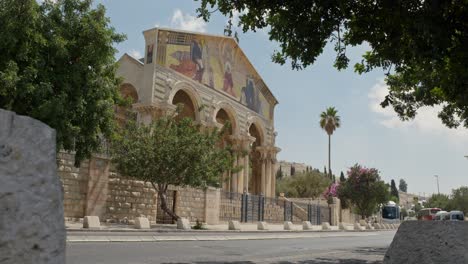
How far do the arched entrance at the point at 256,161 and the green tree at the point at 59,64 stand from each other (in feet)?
95.7

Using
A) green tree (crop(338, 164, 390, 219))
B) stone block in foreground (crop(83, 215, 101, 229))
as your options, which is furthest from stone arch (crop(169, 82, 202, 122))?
green tree (crop(338, 164, 390, 219))

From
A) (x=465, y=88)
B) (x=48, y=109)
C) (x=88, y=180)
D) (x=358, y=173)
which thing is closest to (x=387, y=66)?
(x=465, y=88)

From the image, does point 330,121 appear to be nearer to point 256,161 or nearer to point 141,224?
point 256,161

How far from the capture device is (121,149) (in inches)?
886

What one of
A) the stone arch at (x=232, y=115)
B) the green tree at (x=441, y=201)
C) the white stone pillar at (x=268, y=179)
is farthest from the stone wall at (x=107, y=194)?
the green tree at (x=441, y=201)

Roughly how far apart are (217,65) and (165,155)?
1697 cm

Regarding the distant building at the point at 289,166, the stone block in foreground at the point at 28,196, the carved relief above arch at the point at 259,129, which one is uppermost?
the distant building at the point at 289,166

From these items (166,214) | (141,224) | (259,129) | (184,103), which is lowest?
(141,224)

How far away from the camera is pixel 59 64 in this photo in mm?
15305

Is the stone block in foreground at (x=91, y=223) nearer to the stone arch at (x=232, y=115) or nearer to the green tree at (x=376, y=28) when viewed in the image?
the green tree at (x=376, y=28)

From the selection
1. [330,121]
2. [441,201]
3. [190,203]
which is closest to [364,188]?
[330,121]

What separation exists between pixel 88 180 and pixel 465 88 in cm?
1751

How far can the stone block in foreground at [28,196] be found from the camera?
201cm

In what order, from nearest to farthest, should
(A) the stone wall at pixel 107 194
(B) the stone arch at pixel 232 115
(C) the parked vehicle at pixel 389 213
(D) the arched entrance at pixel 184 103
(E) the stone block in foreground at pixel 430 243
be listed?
(E) the stone block in foreground at pixel 430 243 → (A) the stone wall at pixel 107 194 → (D) the arched entrance at pixel 184 103 → (B) the stone arch at pixel 232 115 → (C) the parked vehicle at pixel 389 213
